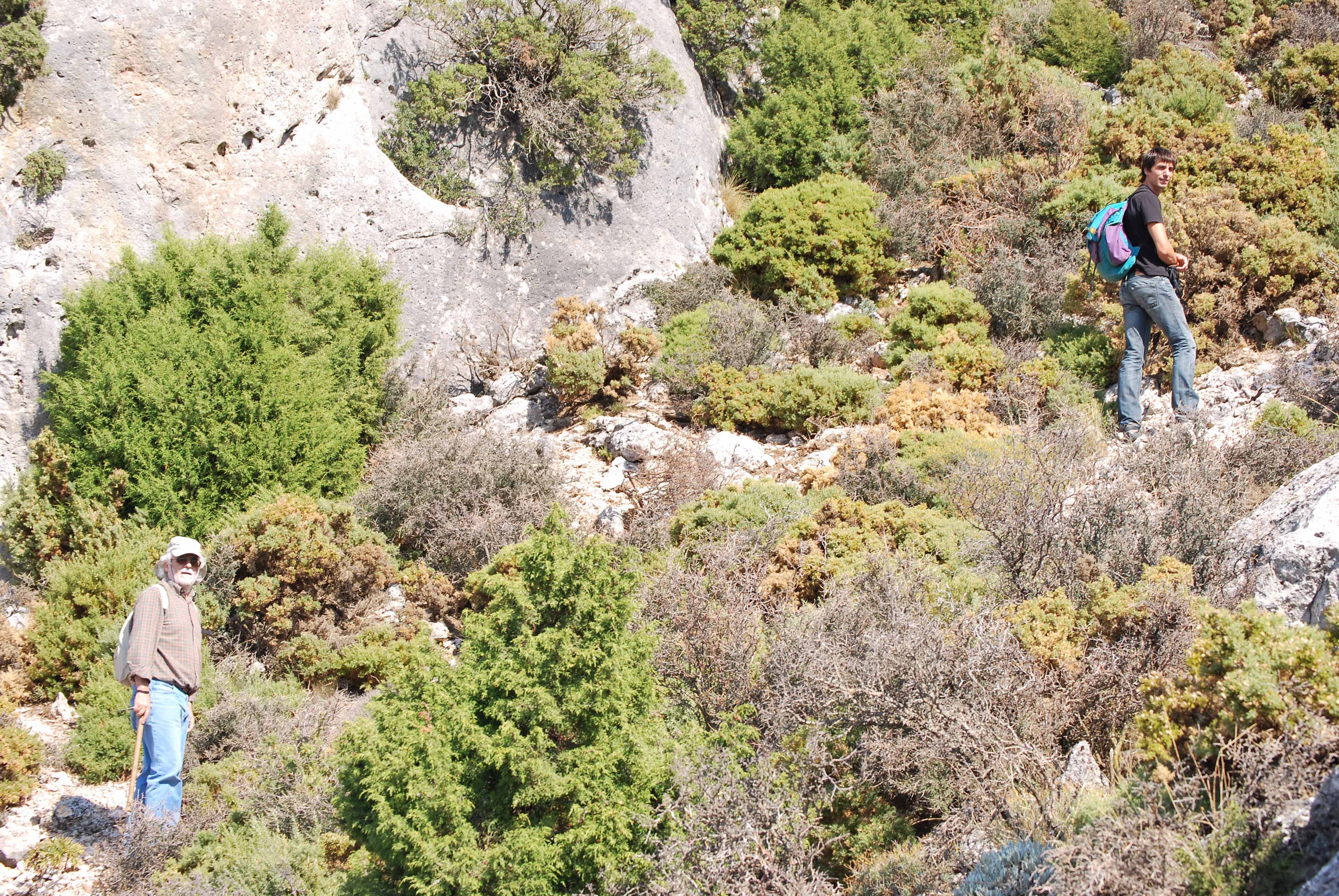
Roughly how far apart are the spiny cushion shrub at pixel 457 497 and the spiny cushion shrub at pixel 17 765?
2.61 meters

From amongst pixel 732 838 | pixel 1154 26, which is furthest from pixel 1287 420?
pixel 1154 26

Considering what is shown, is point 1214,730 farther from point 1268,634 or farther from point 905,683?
point 905,683

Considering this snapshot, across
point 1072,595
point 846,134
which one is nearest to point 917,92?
point 846,134

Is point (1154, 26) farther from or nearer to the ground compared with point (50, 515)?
farther from the ground

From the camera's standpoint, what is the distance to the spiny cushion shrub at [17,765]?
4984 mm

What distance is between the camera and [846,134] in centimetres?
1197

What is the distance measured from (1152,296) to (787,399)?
2.95 m

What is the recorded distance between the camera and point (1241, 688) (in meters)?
2.99

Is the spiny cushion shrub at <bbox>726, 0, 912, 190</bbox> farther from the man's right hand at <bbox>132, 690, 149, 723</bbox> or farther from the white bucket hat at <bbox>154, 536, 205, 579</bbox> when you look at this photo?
the man's right hand at <bbox>132, 690, 149, 723</bbox>

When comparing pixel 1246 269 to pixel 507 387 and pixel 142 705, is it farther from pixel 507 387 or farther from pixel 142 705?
pixel 142 705

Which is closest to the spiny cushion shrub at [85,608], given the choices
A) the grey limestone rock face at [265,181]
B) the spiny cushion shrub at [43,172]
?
the grey limestone rock face at [265,181]

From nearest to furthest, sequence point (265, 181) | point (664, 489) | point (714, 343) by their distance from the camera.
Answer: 1. point (664, 489)
2. point (265, 181)
3. point (714, 343)

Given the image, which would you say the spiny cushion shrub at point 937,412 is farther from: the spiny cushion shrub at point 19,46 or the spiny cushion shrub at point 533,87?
the spiny cushion shrub at point 19,46

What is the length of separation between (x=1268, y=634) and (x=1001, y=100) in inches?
393
